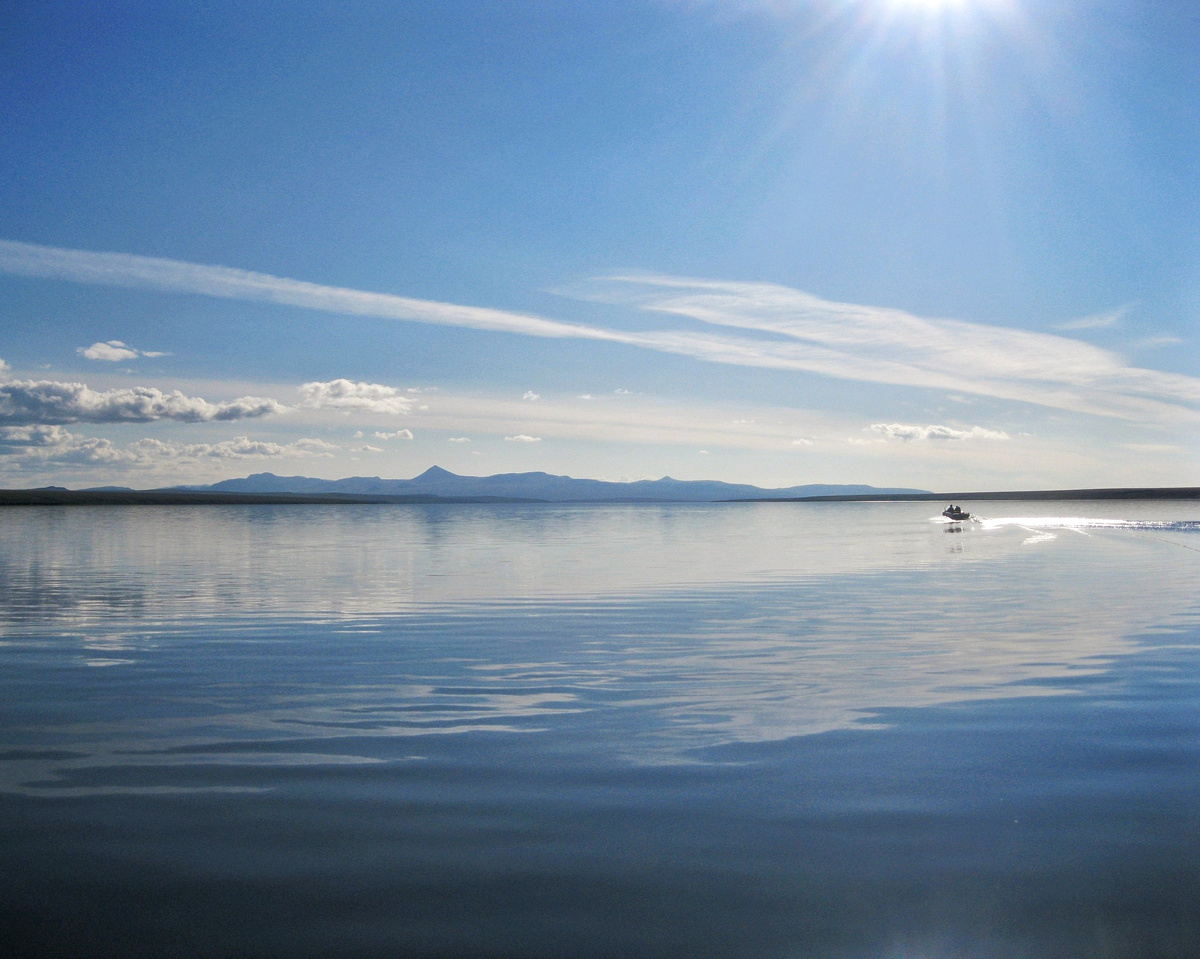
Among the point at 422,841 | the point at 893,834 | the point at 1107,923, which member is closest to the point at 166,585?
the point at 422,841

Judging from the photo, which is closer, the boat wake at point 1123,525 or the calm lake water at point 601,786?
the calm lake water at point 601,786

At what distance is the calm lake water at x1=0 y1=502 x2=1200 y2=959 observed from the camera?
20.6 ft

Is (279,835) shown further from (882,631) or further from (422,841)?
(882,631)

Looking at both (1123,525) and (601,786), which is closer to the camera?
(601,786)

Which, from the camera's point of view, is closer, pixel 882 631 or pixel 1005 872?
pixel 1005 872

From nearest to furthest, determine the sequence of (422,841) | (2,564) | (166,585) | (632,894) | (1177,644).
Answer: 1. (632,894)
2. (422,841)
3. (1177,644)
4. (166,585)
5. (2,564)

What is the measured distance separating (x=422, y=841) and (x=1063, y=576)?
108 feet

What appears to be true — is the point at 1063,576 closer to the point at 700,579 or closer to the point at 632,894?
the point at 700,579

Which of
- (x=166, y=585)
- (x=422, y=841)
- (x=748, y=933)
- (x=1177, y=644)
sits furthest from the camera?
(x=166, y=585)

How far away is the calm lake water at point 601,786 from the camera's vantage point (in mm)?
6285

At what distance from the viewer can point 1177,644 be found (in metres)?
18.2

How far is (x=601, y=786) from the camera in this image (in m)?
9.20

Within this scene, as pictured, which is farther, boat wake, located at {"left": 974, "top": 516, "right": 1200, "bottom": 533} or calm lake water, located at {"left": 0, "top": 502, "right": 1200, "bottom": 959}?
boat wake, located at {"left": 974, "top": 516, "right": 1200, "bottom": 533}

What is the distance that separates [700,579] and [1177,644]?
56.0 ft
